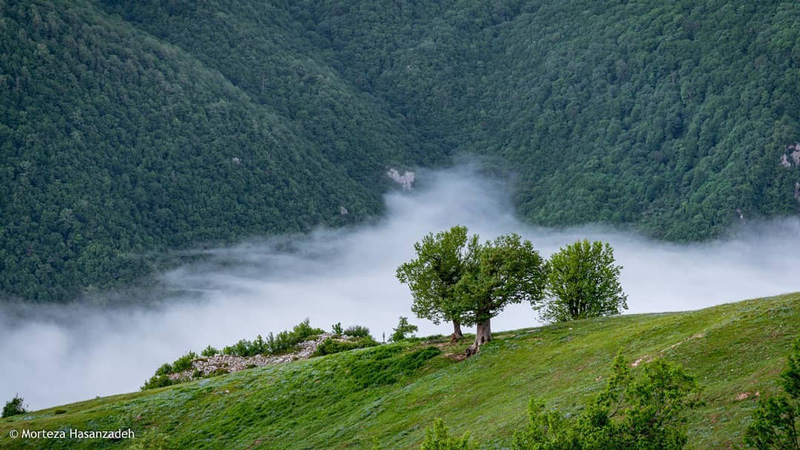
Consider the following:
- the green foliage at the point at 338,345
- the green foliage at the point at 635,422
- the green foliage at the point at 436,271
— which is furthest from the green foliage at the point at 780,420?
the green foliage at the point at 338,345

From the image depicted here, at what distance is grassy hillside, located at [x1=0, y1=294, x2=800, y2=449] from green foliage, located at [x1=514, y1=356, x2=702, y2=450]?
12.6 ft

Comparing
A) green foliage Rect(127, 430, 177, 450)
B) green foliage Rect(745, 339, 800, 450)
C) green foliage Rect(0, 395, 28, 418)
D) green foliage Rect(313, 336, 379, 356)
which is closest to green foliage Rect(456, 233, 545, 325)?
green foliage Rect(127, 430, 177, 450)

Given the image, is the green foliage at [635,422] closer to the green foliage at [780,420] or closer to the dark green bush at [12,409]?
the green foliage at [780,420]

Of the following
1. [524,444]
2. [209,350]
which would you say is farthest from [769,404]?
[209,350]

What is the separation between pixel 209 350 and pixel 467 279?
5749 cm

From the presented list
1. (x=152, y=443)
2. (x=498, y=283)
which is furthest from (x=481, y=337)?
(x=152, y=443)

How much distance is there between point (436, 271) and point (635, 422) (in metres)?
50.6

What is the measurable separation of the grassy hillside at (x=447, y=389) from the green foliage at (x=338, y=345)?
57.3 feet

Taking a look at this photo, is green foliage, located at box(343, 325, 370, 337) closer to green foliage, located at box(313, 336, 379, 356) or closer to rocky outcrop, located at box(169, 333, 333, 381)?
rocky outcrop, located at box(169, 333, 333, 381)

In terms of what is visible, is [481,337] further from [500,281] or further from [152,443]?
[152,443]

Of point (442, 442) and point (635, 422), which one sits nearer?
point (635, 422)

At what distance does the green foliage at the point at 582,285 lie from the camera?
96812 millimetres

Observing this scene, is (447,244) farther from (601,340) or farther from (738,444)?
(738,444)

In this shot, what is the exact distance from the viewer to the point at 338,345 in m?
Result: 121
